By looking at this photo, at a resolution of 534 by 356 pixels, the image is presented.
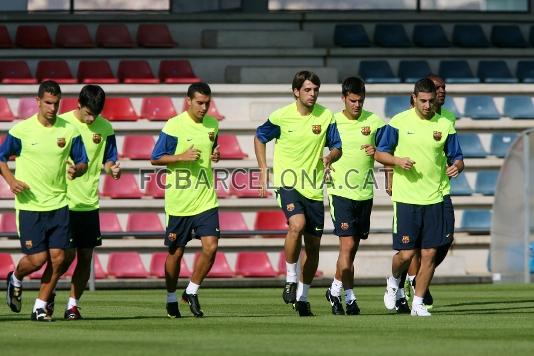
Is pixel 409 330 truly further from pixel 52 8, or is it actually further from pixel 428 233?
pixel 52 8

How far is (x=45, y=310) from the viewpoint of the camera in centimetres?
1299

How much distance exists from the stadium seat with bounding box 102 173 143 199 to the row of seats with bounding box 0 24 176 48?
3318 mm

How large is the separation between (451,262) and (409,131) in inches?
415

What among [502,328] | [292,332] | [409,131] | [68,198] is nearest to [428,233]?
[409,131]

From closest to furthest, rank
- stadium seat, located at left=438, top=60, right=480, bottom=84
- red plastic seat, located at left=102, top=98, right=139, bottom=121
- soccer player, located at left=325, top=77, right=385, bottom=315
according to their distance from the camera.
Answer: soccer player, located at left=325, top=77, right=385, bottom=315
red plastic seat, located at left=102, top=98, right=139, bottom=121
stadium seat, located at left=438, top=60, right=480, bottom=84

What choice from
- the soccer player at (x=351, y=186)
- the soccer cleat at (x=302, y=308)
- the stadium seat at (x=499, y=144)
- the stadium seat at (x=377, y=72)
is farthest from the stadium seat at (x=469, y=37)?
the soccer cleat at (x=302, y=308)

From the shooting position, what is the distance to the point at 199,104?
45.1ft

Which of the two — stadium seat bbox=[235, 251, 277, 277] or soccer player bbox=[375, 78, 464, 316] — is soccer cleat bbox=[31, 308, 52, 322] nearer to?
soccer player bbox=[375, 78, 464, 316]

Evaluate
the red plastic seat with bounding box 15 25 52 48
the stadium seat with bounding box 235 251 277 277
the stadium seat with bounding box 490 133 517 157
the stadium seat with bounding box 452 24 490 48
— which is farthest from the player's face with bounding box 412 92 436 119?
the stadium seat with bounding box 452 24 490 48

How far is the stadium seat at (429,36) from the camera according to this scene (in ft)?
89.6

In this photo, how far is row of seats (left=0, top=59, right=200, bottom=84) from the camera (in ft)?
83.5

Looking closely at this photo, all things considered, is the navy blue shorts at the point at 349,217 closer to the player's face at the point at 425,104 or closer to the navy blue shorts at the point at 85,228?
the player's face at the point at 425,104

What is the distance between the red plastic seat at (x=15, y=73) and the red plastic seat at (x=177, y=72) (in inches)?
93.0

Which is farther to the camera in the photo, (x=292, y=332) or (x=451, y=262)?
(x=451, y=262)
